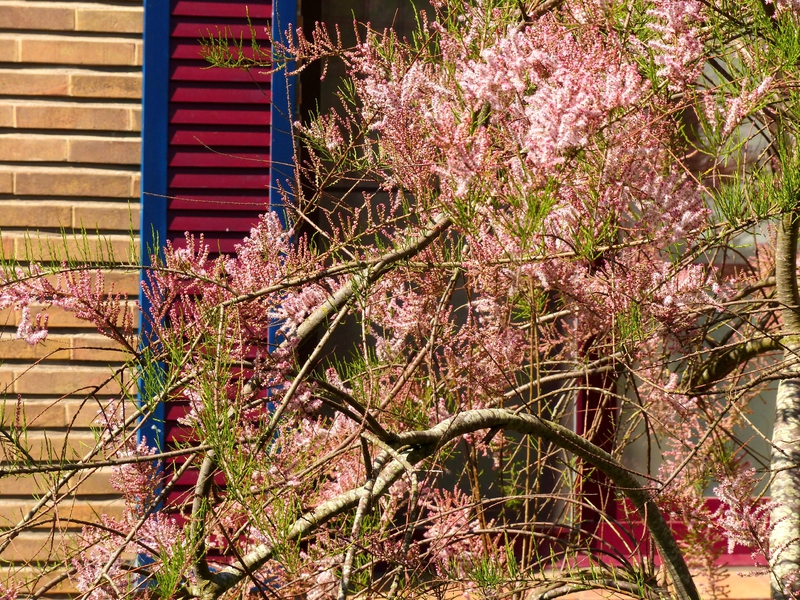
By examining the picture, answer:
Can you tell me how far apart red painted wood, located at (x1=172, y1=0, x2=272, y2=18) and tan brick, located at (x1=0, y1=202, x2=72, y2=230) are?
0.87 m

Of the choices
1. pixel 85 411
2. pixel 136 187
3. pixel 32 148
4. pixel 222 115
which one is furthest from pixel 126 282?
pixel 222 115

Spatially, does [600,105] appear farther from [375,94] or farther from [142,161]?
[142,161]

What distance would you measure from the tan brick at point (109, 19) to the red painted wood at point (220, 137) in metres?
0.44

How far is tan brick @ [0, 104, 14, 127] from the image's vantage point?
3193mm

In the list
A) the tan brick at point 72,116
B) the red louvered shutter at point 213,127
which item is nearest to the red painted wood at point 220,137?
the red louvered shutter at point 213,127

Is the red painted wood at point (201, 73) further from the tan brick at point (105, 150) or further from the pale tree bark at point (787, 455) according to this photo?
the pale tree bark at point (787, 455)

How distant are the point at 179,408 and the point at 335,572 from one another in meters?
1.35

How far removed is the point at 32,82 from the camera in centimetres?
320

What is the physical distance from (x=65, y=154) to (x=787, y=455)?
2.71 meters

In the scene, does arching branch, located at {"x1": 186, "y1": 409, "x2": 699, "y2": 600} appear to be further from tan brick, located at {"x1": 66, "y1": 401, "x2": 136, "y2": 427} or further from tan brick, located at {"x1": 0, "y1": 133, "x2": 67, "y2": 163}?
tan brick, located at {"x1": 0, "y1": 133, "x2": 67, "y2": 163}

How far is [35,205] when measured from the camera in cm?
322

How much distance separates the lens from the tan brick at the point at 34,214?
3215 millimetres

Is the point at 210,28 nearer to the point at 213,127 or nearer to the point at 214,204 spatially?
the point at 213,127

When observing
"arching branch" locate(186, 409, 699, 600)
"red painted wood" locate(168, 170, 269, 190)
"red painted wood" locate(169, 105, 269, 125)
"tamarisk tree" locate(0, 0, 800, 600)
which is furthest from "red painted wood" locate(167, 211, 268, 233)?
"arching branch" locate(186, 409, 699, 600)
